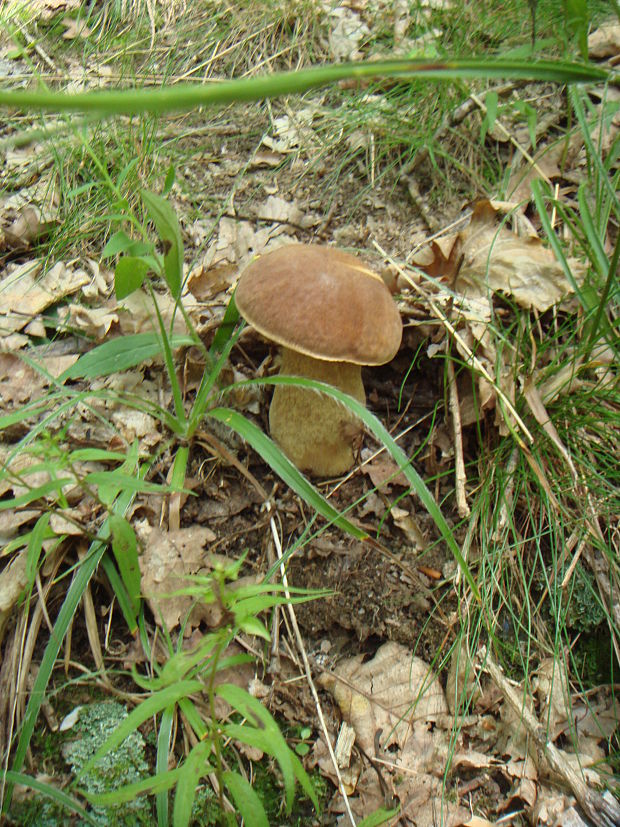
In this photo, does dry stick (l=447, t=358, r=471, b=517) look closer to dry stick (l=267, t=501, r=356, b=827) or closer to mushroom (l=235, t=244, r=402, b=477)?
mushroom (l=235, t=244, r=402, b=477)

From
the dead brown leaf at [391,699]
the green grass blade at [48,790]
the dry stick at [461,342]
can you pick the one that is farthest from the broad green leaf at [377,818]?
the dry stick at [461,342]

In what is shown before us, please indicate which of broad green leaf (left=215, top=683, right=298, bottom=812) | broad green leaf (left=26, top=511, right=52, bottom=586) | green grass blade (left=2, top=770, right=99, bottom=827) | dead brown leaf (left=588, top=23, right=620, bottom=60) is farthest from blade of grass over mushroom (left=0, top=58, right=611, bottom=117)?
dead brown leaf (left=588, top=23, right=620, bottom=60)

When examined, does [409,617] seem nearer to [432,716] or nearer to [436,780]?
[432,716]

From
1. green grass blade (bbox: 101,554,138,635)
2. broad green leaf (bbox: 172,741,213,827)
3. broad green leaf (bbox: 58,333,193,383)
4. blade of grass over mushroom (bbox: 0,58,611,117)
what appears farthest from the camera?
broad green leaf (bbox: 58,333,193,383)

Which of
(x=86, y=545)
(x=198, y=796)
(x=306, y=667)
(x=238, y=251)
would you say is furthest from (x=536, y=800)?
(x=238, y=251)

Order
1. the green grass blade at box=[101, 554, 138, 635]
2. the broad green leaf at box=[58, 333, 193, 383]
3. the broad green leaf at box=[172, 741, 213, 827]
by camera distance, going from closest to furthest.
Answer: the broad green leaf at box=[172, 741, 213, 827], the green grass blade at box=[101, 554, 138, 635], the broad green leaf at box=[58, 333, 193, 383]

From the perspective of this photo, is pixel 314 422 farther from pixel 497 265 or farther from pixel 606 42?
pixel 606 42

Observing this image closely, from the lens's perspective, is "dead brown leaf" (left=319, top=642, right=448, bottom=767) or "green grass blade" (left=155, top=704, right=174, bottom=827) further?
"dead brown leaf" (left=319, top=642, right=448, bottom=767)

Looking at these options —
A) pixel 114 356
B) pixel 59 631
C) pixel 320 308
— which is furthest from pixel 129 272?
pixel 59 631

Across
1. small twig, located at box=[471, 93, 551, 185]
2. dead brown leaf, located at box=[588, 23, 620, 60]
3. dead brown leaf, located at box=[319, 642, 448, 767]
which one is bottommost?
dead brown leaf, located at box=[319, 642, 448, 767]
